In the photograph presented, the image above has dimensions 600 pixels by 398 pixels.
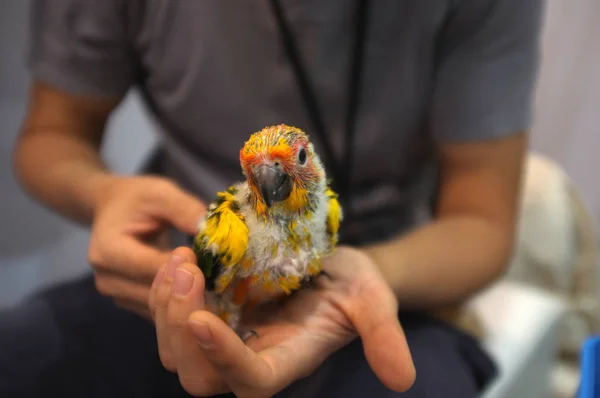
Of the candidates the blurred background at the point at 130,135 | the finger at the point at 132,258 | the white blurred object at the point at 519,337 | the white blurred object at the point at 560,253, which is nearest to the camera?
the finger at the point at 132,258

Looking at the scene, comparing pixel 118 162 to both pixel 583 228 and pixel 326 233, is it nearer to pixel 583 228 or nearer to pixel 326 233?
pixel 326 233

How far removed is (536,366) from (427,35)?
1.43ft

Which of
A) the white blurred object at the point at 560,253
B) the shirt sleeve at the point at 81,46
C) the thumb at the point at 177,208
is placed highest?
the shirt sleeve at the point at 81,46

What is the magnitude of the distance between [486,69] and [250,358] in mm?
378

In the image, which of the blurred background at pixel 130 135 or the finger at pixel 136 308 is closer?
the finger at pixel 136 308

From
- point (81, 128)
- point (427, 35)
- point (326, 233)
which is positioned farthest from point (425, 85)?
point (81, 128)

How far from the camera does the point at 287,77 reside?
52cm

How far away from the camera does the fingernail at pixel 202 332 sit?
0.93 feet

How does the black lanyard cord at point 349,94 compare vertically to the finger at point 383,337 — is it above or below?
above

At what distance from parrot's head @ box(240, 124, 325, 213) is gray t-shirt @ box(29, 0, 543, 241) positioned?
14cm

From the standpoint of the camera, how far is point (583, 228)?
91cm

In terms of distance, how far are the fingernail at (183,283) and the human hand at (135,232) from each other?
99mm

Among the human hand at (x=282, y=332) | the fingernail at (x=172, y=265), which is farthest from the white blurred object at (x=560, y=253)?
the fingernail at (x=172, y=265)

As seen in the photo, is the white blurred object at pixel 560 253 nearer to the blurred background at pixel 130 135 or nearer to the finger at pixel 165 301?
the blurred background at pixel 130 135
